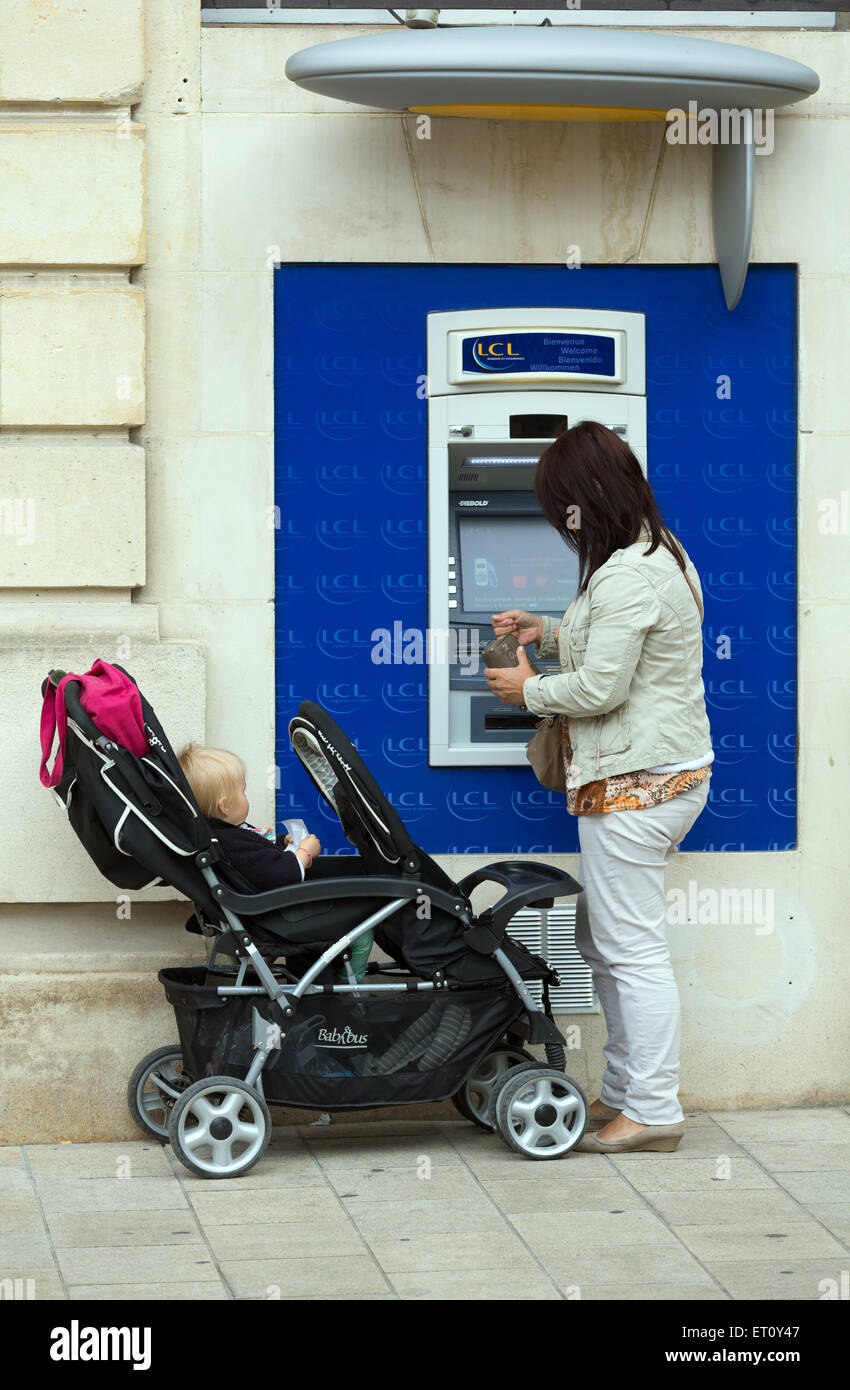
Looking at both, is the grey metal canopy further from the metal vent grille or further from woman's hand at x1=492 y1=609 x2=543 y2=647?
the metal vent grille

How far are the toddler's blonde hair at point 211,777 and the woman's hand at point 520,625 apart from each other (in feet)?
2.75

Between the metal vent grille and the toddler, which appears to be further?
the metal vent grille

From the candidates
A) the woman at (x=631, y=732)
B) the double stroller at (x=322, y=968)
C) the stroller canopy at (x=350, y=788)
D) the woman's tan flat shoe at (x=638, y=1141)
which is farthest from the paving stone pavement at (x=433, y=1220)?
the stroller canopy at (x=350, y=788)

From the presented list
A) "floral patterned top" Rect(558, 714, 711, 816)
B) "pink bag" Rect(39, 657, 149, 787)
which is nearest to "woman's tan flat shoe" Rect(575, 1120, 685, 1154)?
"floral patterned top" Rect(558, 714, 711, 816)

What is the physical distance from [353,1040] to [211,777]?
0.80 meters

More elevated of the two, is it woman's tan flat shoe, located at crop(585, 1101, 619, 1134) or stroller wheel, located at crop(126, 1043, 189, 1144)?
stroller wheel, located at crop(126, 1043, 189, 1144)

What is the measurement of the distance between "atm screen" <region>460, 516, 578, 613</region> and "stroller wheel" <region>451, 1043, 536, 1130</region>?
132cm

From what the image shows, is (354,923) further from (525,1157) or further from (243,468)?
(243,468)

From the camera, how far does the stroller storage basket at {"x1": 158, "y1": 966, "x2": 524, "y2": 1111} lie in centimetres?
455

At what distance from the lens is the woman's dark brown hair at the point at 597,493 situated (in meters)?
4.68

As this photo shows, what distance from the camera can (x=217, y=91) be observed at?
5.19 metres

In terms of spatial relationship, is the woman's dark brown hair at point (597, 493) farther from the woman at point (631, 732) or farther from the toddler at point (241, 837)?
the toddler at point (241, 837)

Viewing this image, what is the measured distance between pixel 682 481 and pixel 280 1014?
2096 mm

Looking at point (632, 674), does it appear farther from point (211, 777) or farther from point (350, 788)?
point (211, 777)
